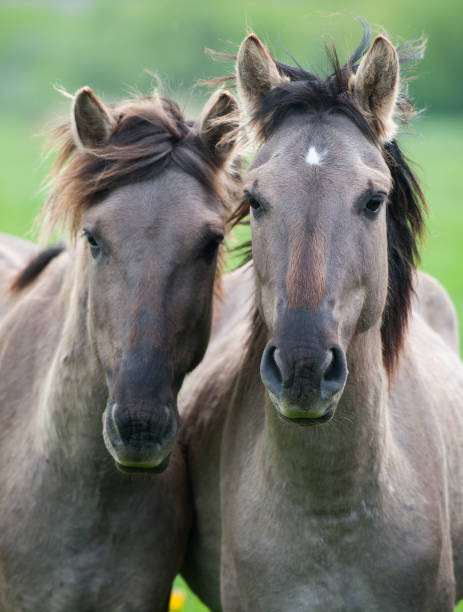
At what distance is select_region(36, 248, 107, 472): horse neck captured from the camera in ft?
14.5

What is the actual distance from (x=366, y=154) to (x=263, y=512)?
162 cm

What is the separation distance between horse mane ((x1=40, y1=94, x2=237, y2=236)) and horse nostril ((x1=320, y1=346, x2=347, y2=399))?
1.29 metres

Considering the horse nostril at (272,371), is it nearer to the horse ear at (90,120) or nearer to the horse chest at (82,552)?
the horse chest at (82,552)

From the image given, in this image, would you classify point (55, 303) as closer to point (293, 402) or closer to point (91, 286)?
point (91, 286)

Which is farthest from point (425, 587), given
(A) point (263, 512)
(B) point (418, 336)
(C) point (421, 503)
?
(B) point (418, 336)

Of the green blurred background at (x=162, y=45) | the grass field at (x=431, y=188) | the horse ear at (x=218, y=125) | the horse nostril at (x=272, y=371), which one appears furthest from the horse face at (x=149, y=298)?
the green blurred background at (x=162, y=45)

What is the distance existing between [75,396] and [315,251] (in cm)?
153

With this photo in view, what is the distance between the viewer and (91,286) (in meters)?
4.26

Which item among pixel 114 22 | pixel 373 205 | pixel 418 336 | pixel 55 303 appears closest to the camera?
pixel 373 205

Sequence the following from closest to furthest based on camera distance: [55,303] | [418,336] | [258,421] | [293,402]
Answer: [293,402] < [258,421] < [55,303] < [418,336]

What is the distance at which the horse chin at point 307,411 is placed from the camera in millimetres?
Answer: 3445

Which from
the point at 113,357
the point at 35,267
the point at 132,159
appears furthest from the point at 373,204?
the point at 35,267

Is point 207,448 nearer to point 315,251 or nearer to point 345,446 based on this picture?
point 345,446

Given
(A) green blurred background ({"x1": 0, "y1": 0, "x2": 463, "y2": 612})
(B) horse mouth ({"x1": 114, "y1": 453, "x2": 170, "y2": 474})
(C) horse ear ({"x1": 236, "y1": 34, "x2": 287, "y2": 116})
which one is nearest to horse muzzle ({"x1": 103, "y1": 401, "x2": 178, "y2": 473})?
(B) horse mouth ({"x1": 114, "y1": 453, "x2": 170, "y2": 474})
